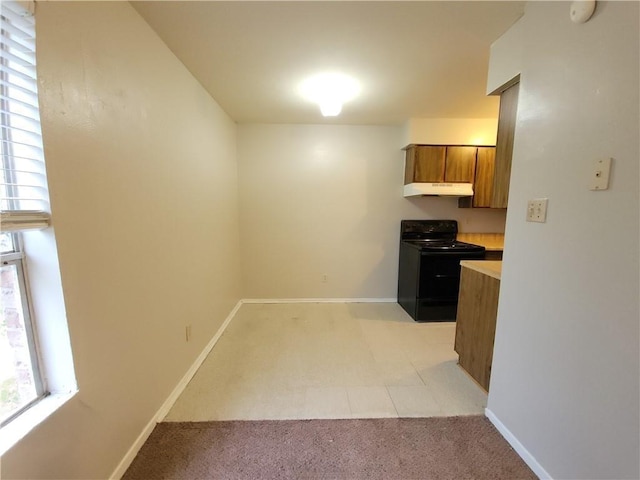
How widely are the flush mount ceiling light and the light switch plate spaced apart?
5.71ft

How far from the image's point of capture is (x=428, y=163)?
3.23m

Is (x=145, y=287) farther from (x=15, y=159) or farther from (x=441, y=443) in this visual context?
(x=441, y=443)

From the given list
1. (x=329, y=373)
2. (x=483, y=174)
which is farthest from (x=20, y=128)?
(x=483, y=174)

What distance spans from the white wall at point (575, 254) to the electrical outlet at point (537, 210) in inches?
1.2

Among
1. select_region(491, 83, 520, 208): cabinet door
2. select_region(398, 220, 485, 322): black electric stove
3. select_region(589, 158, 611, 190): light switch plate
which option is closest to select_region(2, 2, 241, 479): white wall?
select_region(589, 158, 611, 190): light switch plate

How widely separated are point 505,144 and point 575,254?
35.9 inches

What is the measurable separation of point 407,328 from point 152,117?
2954mm

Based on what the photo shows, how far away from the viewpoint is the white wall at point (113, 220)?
0.98m

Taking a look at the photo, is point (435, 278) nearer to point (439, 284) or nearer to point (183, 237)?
point (439, 284)

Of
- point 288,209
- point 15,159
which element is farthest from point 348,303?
point 15,159

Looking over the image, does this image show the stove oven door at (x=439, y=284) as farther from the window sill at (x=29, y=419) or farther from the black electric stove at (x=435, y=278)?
the window sill at (x=29, y=419)

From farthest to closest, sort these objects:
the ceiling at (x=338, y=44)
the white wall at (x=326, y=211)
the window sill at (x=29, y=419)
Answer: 1. the white wall at (x=326, y=211)
2. the ceiling at (x=338, y=44)
3. the window sill at (x=29, y=419)

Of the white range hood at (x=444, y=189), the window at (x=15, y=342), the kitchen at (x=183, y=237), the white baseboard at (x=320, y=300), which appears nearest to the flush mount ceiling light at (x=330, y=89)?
the kitchen at (x=183, y=237)

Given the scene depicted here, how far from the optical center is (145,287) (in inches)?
59.1
